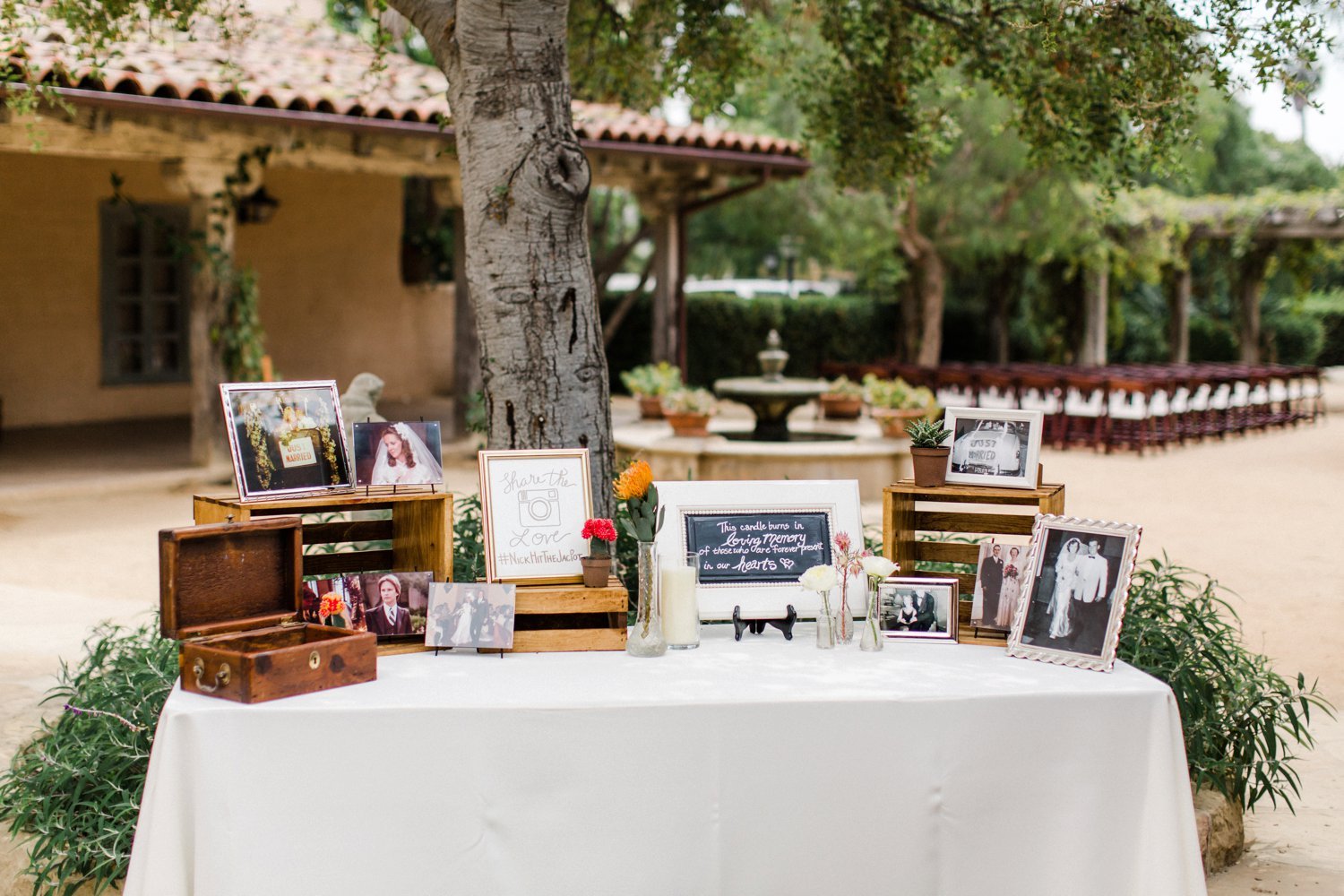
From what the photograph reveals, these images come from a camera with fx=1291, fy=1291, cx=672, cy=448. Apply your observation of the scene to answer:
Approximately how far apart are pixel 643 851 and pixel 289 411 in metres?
1.36

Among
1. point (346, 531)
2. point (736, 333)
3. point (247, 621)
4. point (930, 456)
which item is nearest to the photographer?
point (247, 621)

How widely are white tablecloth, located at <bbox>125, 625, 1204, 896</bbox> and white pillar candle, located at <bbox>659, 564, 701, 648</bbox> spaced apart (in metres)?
0.31

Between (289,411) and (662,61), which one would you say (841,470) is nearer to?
(662,61)

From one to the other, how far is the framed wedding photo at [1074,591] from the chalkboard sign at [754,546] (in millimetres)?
490

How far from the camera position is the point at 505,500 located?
3049 millimetres

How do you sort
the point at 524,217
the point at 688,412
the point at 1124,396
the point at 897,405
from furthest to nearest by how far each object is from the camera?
the point at 1124,396, the point at 897,405, the point at 688,412, the point at 524,217

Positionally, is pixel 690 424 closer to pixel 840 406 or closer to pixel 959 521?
pixel 840 406

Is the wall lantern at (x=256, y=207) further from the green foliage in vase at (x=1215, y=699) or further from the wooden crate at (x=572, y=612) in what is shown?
the green foliage in vase at (x=1215, y=699)

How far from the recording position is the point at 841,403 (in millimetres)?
10812

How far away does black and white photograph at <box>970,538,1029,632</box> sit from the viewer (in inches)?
121

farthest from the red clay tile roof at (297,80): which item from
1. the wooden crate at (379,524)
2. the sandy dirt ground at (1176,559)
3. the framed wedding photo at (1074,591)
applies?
the framed wedding photo at (1074,591)

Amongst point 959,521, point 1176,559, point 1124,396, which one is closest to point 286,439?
point 959,521

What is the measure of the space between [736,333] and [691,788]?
1691cm

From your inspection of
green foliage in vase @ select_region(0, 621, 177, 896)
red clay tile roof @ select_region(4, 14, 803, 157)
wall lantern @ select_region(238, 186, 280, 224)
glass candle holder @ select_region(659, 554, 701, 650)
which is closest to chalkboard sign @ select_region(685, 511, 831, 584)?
glass candle holder @ select_region(659, 554, 701, 650)
